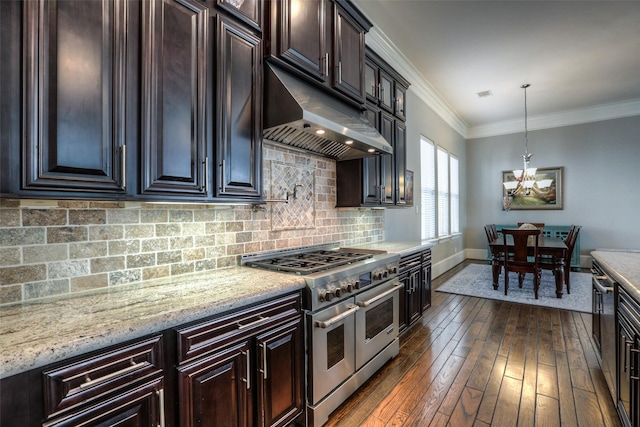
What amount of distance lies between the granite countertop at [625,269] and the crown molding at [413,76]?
10.6ft

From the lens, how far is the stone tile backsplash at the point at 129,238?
131cm

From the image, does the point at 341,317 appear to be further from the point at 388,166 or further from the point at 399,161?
the point at 399,161

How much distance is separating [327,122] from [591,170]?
24.4 ft

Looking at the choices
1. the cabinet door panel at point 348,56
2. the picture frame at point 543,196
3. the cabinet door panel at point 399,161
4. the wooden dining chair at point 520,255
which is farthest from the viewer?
the picture frame at point 543,196

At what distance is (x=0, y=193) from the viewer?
1002 millimetres

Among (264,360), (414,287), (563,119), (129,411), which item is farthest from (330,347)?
(563,119)

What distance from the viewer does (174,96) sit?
1.48m

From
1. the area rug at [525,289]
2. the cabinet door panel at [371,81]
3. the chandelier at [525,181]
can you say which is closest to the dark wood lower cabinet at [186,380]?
the cabinet door panel at [371,81]

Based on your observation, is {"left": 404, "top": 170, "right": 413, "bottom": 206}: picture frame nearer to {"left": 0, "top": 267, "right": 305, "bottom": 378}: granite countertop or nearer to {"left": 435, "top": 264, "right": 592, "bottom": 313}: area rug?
{"left": 435, "top": 264, "right": 592, "bottom": 313}: area rug

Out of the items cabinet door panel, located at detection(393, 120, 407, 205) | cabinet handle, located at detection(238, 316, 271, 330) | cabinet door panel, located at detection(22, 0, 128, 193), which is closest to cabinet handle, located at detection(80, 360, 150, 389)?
cabinet handle, located at detection(238, 316, 271, 330)

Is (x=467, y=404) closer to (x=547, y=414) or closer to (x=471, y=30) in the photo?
(x=547, y=414)

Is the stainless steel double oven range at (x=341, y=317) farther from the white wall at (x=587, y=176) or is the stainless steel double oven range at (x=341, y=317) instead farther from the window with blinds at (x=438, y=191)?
the white wall at (x=587, y=176)

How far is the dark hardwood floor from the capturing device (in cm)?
194

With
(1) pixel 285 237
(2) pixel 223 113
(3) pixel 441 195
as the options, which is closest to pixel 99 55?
(2) pixel 223 113
